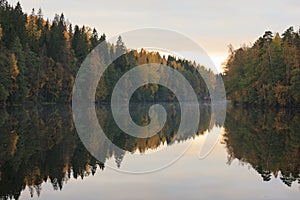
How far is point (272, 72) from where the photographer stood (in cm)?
6381

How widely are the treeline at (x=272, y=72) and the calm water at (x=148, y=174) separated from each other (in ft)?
118

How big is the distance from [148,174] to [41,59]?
55.0 m

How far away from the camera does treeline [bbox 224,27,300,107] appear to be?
59500 millimetres

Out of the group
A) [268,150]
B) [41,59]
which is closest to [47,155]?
[268,150]

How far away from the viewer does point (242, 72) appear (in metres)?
78.9

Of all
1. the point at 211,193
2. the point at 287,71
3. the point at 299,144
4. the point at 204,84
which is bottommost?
the point at 211,193

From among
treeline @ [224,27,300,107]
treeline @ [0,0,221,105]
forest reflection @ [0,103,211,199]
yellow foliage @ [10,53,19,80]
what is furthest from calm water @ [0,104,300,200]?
treeline @ [224,27,300,107]

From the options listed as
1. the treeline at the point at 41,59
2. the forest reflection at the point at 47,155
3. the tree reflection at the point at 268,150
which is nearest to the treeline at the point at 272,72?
the treeline at the point at 41,59

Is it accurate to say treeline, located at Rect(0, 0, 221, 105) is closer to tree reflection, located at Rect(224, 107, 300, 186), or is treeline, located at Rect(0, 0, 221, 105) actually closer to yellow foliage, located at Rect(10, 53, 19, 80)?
yellow foliage, located at Rect(10, 53, 19, 80)

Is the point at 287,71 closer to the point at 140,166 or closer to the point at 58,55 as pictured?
the point at 58,55

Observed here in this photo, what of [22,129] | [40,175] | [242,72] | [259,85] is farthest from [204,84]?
[40,175]

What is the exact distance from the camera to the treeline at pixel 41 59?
184 ft

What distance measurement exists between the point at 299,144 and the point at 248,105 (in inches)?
2167

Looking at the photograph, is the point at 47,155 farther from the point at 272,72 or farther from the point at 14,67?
the point at 272,72
